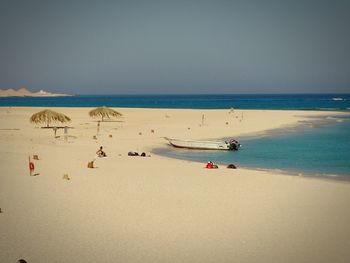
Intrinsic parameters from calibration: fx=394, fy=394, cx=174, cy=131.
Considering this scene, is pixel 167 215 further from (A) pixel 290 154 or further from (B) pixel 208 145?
(B) pixel 208 145

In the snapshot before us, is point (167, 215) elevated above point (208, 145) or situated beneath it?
elevated above

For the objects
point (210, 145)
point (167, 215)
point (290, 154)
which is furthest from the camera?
point (210, 145)

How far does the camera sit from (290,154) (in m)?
24.2

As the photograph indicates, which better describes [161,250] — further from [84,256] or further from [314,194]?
[314,194]

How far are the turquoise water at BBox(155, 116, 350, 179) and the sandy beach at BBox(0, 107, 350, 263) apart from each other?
99.9 inches

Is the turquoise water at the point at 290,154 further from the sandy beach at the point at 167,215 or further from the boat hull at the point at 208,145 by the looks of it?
the sandy beach at the point at 167,215

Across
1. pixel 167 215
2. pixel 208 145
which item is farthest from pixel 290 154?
pixel 167 215

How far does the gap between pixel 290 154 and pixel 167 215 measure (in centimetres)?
1496

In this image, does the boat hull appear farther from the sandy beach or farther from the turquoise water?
the sandy beach

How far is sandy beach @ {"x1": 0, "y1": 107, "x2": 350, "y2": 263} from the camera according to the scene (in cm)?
872

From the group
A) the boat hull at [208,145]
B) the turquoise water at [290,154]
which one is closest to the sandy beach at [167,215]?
the turquoise water at [290,154]

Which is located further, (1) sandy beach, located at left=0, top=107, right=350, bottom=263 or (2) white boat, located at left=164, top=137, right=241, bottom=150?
(2) white boat, located at left=164, top=137, right=241, bottom=150

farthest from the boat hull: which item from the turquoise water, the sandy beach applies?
the sandy beach

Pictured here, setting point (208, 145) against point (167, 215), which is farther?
point (208, 145)
